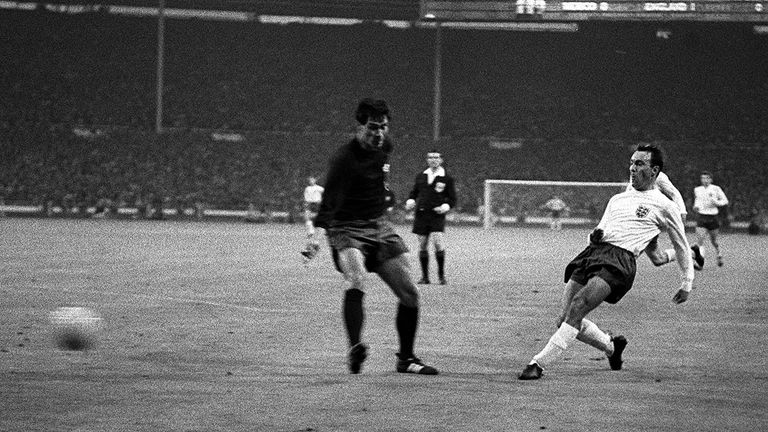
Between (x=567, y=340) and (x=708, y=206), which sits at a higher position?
(x=567, y=340)

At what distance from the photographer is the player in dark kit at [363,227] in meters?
9.68

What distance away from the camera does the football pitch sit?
7422mm

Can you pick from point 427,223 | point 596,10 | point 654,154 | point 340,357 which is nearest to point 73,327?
point 340,357

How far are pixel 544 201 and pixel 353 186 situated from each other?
37.5 metres

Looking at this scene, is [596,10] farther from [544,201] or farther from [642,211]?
[642,211]

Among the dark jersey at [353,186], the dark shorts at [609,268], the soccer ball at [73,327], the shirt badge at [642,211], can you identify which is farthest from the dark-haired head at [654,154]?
the soccer ball at [73,327]

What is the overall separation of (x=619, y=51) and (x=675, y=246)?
57502 millimetres

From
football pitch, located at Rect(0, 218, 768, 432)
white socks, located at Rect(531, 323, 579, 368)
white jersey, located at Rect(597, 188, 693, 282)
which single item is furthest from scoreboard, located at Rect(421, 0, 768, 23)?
white socks, located at Rect(531, 323, 579, 368)

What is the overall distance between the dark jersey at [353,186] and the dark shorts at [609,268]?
5.55ft

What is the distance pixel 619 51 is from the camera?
6575 centimetres

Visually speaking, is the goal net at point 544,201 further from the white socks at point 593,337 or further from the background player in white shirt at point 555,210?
the white socks at point 593,337

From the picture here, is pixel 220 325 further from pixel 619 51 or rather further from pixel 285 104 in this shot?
pixel 619 51

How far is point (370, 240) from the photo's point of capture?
32.0 feet

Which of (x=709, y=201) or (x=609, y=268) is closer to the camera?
(x=609, y=268)
